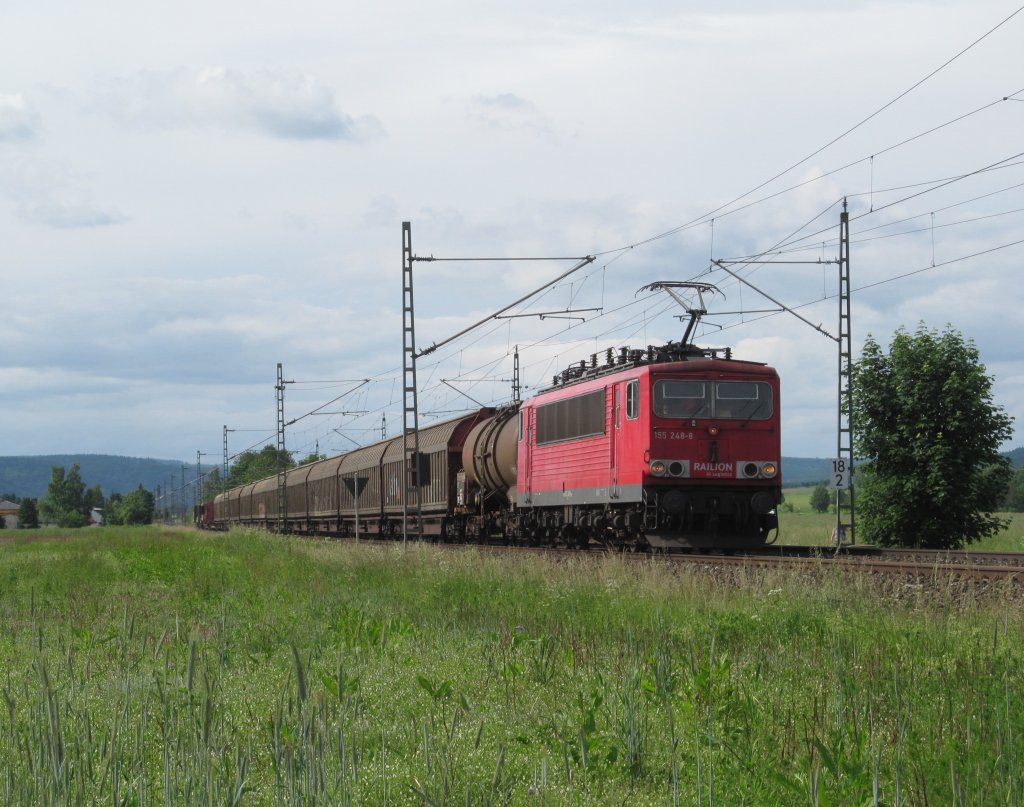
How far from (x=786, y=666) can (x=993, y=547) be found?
105ft

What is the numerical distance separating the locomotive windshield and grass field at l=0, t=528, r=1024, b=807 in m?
7.56

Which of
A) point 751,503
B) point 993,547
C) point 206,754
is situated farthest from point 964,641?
point 993,547

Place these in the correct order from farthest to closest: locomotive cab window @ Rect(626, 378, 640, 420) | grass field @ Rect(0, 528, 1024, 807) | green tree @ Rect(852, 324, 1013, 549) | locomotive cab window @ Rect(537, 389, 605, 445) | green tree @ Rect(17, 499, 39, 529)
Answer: green tree @ Rect(17, 499, 39, 529), green tree @ Rect(852, 324, 1013, 549), locomotive cab window @ Rect(537, 389, 605, 445), locomotive cab window @ Rect(626, 378, 640, 420), grass field @ Rect(0, 528, 1024, 807)

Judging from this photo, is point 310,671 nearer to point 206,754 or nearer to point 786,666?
point 786,666

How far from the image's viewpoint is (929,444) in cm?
2923

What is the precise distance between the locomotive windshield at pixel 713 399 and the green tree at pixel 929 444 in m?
8.04

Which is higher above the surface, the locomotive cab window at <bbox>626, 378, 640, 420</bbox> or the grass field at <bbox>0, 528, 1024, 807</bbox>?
the locomotive cab window at <bbox>626, 378, 640, 420</bbox>

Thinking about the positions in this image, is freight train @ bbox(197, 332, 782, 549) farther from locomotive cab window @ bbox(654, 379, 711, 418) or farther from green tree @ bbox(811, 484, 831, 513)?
green tree @ bbox(811, 484, 831, 513)

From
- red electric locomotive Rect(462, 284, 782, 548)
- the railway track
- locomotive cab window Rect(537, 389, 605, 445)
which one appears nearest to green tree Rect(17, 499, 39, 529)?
locomotive cab window Rect(537, 389, 605, 445)

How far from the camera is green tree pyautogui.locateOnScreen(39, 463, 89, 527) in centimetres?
17488

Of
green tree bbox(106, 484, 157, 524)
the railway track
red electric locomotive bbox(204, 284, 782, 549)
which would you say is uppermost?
red electric locomotive bbox(204, 284, 782, 549)

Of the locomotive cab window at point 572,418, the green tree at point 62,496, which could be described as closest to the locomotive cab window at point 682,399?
the locomotive cab window at point 572,418

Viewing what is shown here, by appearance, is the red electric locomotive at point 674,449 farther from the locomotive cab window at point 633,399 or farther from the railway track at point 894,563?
the railway track at point 894,563

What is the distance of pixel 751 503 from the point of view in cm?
2245
